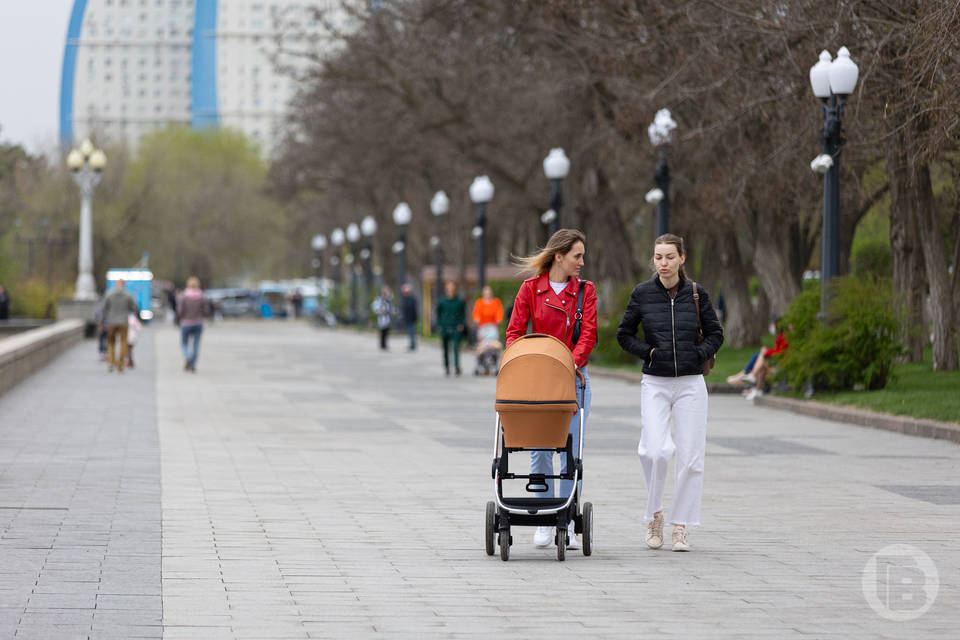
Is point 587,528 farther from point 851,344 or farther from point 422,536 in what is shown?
point 851,344

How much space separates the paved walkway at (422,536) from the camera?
7.15 m

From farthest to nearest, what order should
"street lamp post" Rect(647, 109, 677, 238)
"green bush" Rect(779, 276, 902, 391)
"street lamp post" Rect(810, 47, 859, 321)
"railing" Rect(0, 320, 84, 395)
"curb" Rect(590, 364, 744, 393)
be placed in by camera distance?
"street lamp post" Rect(647, 109, 677, 238), "curb" Rect(590, 364, 744, 393), "railing" Rect(0, 320, 84, 395), "green bush" Rect(779, 276, 902, 391), "street lamp post" Rect(810, 47, 859, 321)

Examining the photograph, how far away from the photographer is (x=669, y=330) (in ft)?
29.7

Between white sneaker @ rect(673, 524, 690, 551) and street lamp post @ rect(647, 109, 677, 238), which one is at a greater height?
street lamp post @ rect(647, 109, 677, 238)

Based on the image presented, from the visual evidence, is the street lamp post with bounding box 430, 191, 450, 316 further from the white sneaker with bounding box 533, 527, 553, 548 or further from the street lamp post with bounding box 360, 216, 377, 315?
the white sneaker with bounding box 533, 527, 553, 548

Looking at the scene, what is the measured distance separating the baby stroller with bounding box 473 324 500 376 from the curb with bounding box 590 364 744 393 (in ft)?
5.94

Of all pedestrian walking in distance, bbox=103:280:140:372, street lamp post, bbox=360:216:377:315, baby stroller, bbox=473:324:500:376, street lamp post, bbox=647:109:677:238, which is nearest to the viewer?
street lamp post, bbox=647:109:677:238

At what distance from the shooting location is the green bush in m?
20.5

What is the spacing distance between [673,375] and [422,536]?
1.83m

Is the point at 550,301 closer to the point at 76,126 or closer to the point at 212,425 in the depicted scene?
the point at 212,425

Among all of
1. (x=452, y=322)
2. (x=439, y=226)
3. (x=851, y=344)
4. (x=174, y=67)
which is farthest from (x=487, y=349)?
(x=174, y=67)

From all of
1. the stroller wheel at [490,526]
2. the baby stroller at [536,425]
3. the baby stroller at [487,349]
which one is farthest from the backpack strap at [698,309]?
the baby stroller at [487,349]

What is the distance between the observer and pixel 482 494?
11.8 m

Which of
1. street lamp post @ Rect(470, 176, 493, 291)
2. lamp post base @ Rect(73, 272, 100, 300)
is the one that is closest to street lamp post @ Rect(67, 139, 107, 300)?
lamp post base @ Rect(73, 272, 100, 300)
